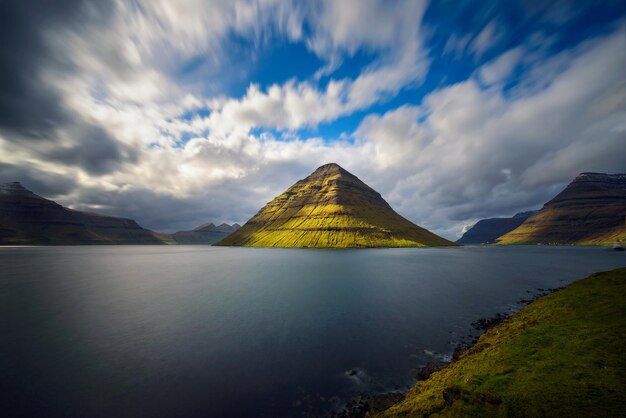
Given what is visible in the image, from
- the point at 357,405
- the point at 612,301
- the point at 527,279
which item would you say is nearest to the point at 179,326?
the point at 357,405

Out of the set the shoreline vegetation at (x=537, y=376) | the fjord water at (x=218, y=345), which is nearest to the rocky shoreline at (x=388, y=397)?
the shoreline vegetation at (x=537, y=376)

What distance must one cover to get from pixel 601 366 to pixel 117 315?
59935 millimetres

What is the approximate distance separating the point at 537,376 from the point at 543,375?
1.34ft

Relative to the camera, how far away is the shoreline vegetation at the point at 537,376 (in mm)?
13195

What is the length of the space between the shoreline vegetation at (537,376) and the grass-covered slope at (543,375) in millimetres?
41

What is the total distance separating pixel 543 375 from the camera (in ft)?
53.2

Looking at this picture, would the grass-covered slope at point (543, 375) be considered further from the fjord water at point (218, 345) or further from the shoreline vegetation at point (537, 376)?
the fjord water at point (218, 345)

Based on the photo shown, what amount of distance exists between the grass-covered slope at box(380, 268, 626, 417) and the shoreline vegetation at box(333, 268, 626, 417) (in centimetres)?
4

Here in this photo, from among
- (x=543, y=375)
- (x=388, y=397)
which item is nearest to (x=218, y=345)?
(x=388, y=397)

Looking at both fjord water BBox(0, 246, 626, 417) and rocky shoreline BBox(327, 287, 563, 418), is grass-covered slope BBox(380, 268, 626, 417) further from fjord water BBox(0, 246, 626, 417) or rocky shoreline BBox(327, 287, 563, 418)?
fjord water BBox(0, 246, 626, 417)

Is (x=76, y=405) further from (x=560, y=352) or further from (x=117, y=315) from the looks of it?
(x=560, y=352)

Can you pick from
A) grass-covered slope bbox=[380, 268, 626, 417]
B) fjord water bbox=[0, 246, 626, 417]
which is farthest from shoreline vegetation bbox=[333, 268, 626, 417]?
fjord water bbox=[0, 246, 626, 417]

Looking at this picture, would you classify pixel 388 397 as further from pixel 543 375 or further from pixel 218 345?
pixel 218 345

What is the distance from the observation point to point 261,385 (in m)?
23.0
